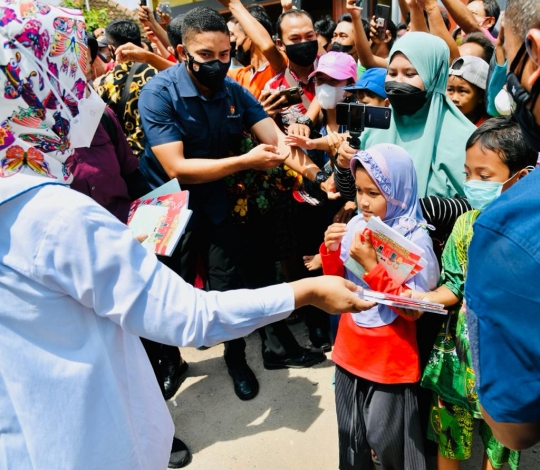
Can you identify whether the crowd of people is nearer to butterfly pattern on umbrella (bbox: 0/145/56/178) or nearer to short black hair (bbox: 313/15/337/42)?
butterfly pattern on umbrella (bbox: 0/145/56/178)

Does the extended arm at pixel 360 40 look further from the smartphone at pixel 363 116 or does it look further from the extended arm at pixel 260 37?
the smartphone at pixel 363 116

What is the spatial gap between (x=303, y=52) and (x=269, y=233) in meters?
1.31

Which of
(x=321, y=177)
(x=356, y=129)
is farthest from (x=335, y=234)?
(x=321, y=177)

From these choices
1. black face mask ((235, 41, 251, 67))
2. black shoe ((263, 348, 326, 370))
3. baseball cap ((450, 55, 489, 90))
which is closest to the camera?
baseball cap ((450, 55, 489, 90))

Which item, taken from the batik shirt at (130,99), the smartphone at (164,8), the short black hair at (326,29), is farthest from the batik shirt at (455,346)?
the smartphone at (164,8)

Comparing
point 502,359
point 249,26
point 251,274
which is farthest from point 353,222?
point 249,26

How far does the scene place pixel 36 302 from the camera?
1.06 metres

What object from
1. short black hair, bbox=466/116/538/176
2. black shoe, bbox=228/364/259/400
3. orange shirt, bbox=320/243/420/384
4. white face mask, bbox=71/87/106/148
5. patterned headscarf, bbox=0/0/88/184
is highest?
patterned headscarf, bbox=0/0/88/184

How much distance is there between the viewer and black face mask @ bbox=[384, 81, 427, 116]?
2.23 meters

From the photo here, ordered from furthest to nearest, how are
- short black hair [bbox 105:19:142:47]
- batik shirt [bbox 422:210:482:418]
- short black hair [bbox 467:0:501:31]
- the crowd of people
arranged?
short black hair [bbox 467:0:501:31], short black hair [bbox 105:19:142:47], batik shirt [bbox 422:210:482:418], the crowd of people

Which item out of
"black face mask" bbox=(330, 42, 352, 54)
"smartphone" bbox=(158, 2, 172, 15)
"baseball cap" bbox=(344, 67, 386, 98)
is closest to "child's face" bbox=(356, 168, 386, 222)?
"baseball cap" bbox=(344, 67, 386, 98)

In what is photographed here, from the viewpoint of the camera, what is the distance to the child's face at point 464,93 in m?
2.58

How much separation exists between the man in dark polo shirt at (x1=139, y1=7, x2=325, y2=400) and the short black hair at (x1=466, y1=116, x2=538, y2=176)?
39.0 inches

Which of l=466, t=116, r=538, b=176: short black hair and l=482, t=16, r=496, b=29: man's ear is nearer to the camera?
l=466, t=116, r=538, b=176: short black hair
